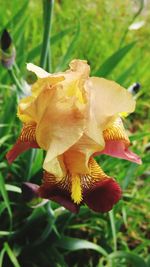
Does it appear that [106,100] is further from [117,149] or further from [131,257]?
[131,257]

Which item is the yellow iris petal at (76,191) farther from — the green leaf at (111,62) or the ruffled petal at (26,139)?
the green leaf at (111,62)

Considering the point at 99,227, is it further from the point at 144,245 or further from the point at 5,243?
the point at 5,243

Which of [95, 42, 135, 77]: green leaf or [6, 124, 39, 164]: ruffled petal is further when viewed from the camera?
[95, 42, 135, 77]: green leaf

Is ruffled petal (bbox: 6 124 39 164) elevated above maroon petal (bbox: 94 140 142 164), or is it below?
above

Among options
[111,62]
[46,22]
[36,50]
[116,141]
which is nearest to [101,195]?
[116,141]

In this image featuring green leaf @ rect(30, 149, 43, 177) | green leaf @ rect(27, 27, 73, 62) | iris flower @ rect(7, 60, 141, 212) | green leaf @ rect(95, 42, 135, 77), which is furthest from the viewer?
green leaf @ rect(27, 27, 73, 62)

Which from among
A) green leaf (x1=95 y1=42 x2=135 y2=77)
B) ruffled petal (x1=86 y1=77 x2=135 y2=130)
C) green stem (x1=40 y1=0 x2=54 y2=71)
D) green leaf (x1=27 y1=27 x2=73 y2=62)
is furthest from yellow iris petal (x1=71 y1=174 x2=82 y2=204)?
green leaf (x1=27 y1=27 x2=73 y2=62)

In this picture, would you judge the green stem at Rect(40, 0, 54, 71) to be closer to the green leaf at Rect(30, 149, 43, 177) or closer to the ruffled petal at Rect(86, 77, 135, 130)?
the green leaf at Rect(30, 149, 43, 177)
